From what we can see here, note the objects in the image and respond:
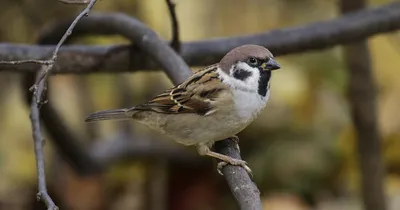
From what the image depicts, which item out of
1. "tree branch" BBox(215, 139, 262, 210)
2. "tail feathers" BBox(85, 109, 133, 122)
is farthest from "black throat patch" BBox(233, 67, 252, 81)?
"tail feathers" BBox(85, 109, 133, 122)

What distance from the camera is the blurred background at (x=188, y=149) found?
375cm

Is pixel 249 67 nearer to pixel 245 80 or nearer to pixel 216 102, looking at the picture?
pixel 245 80

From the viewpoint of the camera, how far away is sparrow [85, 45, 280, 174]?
6.58ft

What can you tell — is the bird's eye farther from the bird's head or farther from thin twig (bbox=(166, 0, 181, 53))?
thin twig (bbox=(166, 0, 181, 53))

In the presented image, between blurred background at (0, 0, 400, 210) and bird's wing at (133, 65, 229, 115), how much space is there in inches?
54.9

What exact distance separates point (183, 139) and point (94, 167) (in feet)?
4.57

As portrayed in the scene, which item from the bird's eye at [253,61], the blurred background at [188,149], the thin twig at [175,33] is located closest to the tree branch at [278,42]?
the thin twig at [175,33]

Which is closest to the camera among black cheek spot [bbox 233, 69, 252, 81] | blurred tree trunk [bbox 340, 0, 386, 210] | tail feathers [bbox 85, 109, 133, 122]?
black cheek spot [bbox 233, 69, 252, 81]

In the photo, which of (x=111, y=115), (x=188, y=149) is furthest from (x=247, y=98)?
(x=188, y=149)

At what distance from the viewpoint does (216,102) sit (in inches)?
84.5

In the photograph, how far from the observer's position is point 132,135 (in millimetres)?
3891

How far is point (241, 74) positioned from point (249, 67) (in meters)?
0.04

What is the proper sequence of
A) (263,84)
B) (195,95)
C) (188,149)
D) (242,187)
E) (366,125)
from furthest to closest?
(188,149) → (366,125) → (195,95) → (263,84) → (242,187)

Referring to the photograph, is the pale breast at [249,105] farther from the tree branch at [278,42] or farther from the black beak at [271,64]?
the tree branch at [278,42]
